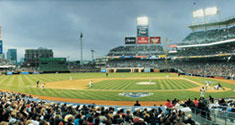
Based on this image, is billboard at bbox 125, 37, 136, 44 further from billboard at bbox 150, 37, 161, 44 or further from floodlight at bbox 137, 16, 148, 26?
billboard at bbox 150, 37, 161, 44

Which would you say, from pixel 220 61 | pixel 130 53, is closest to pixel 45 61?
pixel 130 53

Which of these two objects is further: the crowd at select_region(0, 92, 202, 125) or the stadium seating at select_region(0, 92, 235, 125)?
the stadium seating at select_region(0, 92, 235, 125)

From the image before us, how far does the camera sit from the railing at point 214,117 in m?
8.40

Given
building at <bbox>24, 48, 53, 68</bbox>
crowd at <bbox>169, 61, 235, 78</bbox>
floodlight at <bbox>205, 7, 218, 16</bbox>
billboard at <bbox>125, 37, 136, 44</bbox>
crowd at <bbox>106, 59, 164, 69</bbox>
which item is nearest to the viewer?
crowd at <bbox>169, 61, 235, 78</bbox>

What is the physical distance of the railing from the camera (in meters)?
8.40

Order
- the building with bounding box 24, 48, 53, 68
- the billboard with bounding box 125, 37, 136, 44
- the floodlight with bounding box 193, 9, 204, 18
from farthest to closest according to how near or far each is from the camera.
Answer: the building with bounding box 24, 48, 53, 68
the billboard with bounding box 125, 37, 136, 44
the floodlight with bounding box 193, 9, 204, 18

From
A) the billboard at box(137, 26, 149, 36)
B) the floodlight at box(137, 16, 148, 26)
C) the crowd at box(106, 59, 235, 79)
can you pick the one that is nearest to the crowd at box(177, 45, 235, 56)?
the crowd at box(106, 59, 235, 79)

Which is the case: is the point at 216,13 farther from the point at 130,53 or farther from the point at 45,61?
the point at 45,61

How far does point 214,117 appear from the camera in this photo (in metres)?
9.63

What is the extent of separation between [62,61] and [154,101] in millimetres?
79236

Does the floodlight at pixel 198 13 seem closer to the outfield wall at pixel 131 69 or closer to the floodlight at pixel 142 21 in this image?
the floodlight at pixel 142 21

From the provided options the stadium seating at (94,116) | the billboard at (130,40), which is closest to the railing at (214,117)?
the stadium seating at (94,116)

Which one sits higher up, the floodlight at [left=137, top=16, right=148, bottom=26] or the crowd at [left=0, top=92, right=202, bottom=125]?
the floodlight at [left=137, top=16, right=148, bottom=26]

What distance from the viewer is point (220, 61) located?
206ft
